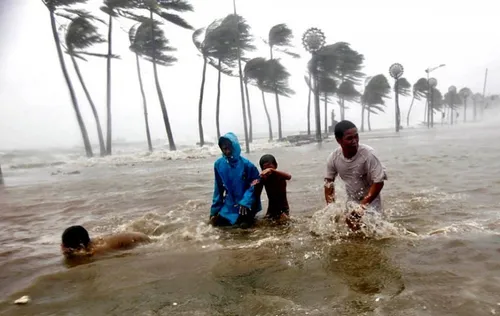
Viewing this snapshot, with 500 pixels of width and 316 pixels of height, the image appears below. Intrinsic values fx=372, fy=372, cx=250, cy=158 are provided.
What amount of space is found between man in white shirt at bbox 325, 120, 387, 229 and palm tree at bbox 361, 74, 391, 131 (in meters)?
55.2

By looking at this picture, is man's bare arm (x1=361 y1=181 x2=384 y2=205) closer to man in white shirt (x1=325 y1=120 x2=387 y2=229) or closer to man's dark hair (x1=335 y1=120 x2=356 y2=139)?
man in white shirt (x1=325 y1=120 x2=387 y2=229)

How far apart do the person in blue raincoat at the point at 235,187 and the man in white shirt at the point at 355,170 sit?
1133mm

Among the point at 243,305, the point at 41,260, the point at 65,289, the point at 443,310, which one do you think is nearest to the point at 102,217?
the point at 41,260

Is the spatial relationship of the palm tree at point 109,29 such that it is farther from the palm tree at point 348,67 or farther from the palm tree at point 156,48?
the palm tree at point 348,67

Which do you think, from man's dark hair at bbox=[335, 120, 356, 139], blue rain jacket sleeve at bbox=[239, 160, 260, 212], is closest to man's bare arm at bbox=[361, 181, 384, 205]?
man's dark hair at bbox=[335, 120, 356, 139]

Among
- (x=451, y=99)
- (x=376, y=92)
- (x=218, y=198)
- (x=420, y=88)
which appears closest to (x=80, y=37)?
(x=218, y=198)

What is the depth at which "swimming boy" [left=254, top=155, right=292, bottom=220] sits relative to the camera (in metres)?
5.05

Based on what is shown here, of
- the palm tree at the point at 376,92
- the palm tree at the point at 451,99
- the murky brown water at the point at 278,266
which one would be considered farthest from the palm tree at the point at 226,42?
the palm tree at the point at 451,99

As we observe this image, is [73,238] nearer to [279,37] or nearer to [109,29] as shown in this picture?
[109,29]

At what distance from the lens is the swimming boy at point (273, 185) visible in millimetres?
5051

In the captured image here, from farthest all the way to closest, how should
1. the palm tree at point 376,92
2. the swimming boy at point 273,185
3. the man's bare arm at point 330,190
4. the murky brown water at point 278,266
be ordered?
the palm tree at point 376,92, the swimming boy at point 273,185, the man's bare arm at point 330,190, the murky brown water at point 278,266

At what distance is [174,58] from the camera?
89.6 feet

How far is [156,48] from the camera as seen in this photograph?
26.8 metres

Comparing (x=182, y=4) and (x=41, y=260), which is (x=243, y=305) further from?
(x=182, y=4)
